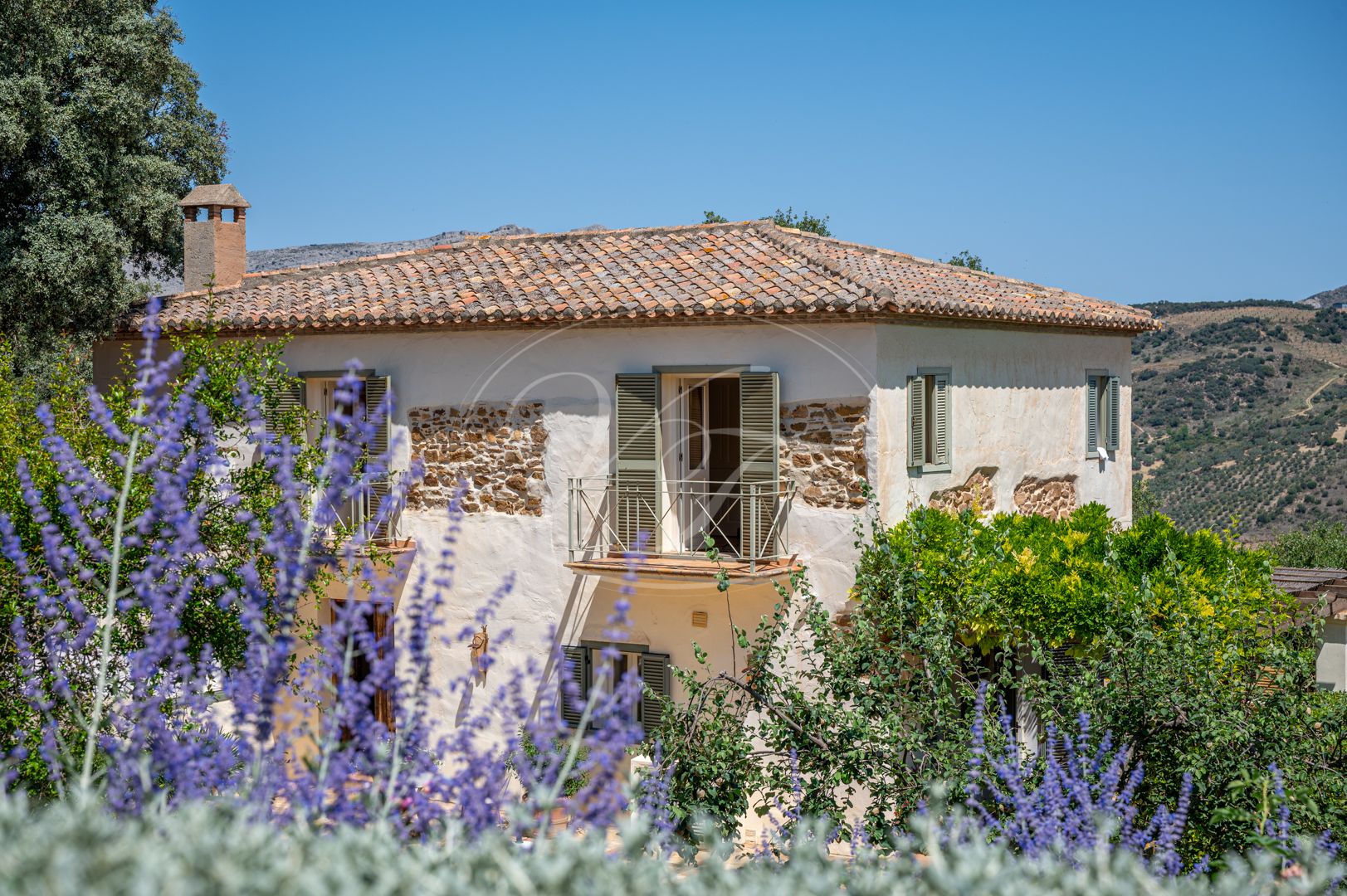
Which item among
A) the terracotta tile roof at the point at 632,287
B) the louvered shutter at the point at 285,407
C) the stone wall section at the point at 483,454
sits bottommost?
the stone wall section at the point at 483,454

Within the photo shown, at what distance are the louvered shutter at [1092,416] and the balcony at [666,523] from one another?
19.3ft

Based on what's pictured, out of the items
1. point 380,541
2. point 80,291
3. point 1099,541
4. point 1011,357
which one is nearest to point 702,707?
point 1099,541

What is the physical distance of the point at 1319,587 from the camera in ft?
53.2

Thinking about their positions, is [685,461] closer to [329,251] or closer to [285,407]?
[285,407]

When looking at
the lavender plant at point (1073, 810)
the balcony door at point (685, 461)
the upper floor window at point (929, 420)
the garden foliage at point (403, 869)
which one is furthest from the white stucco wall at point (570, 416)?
the garden foliage at point (403, 869)

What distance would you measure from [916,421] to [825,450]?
1.26 meters

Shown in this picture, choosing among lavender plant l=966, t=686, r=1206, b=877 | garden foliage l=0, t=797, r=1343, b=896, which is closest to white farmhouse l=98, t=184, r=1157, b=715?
lavender plant l=966, t=686, r=1206, b=877

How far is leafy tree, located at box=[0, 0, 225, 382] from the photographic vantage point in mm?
15219

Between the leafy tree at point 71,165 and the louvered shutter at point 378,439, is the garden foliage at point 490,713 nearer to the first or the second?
the louvered shutter at point 378,439

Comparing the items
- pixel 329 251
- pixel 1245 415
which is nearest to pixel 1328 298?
pixel 1245 415

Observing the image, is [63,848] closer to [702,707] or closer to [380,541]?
[702,707]

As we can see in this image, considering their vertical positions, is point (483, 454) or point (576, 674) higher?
point (483, 454)

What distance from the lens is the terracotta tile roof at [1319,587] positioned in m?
15.3

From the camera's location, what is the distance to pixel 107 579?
1000cm
